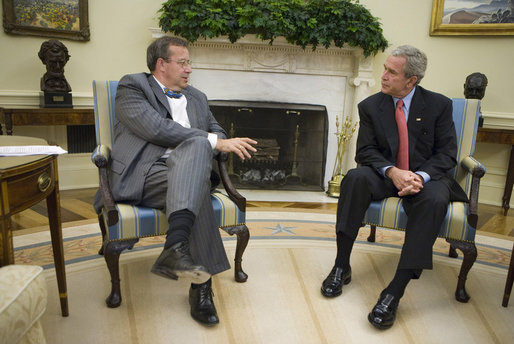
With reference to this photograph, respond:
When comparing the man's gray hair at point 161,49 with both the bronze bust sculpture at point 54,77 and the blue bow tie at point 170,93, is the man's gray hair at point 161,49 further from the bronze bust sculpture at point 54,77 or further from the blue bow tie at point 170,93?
the bronze bust sculpture at point 54,77

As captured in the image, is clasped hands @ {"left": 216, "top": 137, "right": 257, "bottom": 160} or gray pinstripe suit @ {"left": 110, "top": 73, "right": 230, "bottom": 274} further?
clasped hands @ {"left": 216, "top": 137, "right": 257, "bottom": 160}

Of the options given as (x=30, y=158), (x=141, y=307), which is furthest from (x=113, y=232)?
(x=30, y=158)

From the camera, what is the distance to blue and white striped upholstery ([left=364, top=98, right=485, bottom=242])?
1962mm

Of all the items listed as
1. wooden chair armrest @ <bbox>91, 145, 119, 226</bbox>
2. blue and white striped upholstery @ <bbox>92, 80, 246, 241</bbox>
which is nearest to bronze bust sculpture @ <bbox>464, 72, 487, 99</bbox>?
blue and white striped upholstery @ <bbox>92, 80, 246, 241</bbox>

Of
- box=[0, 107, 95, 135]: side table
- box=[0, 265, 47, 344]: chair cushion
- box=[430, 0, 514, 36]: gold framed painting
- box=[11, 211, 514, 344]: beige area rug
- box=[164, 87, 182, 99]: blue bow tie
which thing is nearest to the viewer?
box=[0, 265, 47, 344]: chair cushion

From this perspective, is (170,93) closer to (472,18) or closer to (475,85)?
(475,85)

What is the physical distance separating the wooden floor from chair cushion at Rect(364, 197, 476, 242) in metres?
1.48

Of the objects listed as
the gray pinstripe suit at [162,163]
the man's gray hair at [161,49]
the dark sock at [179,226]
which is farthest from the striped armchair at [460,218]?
the man's gray hair at [161,49]

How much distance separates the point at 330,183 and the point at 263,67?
1.30 metres

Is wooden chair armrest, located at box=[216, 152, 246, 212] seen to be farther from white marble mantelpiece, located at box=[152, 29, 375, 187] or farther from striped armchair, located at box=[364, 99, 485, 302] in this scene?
white marble mantelpiece, located at box=[152, 29, 375, 187]

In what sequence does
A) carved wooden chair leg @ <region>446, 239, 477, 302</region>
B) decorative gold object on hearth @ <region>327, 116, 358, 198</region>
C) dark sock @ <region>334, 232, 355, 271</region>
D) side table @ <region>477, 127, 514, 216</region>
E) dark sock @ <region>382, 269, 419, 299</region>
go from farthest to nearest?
decorative gold object on hearth @ <region>327, 116, 358, 198</region>, side table @ <region>477, 127, 514, 216</region>, dark sock @ <region>334, 232, 355, 271</region>, carved wooden chair leg @ <region>446, 239, 477, 302</region>, dark sock @ <region>382, 269, 419, 299</region>

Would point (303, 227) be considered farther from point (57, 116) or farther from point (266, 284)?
point (57, 116)

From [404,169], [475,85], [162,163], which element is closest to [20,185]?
[162,163]

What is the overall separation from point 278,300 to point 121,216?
829 mm
